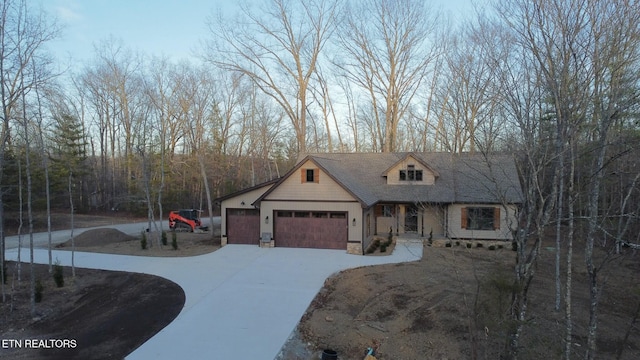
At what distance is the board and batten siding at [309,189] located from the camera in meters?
18.0

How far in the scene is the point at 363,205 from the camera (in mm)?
17281

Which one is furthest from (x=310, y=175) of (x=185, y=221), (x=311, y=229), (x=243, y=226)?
(x=185, y=221)

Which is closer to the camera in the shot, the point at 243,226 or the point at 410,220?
the point at 243,226

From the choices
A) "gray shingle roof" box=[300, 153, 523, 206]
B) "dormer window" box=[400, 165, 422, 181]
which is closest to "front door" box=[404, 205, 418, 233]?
"gray shingle roof" box=[300, 153, 523, 206]

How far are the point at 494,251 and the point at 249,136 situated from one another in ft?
80.2

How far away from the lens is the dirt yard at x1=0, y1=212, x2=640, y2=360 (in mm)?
7801

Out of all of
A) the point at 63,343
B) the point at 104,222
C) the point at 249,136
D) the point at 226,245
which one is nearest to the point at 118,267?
the point at 226,245

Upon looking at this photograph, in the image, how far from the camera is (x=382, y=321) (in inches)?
369

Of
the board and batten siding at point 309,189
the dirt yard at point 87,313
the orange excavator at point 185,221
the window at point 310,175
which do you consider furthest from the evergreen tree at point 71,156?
the window at point 310,175

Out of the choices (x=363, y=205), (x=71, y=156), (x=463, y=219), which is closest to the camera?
(x=363, y=205)

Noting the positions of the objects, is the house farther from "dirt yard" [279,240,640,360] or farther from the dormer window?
"dirt yard" [279,240,640,360]

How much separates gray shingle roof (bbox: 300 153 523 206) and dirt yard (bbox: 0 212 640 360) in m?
4.80

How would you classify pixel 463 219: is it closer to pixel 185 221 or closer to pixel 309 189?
pixel 309 189

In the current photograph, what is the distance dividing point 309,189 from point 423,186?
21.2 ft
